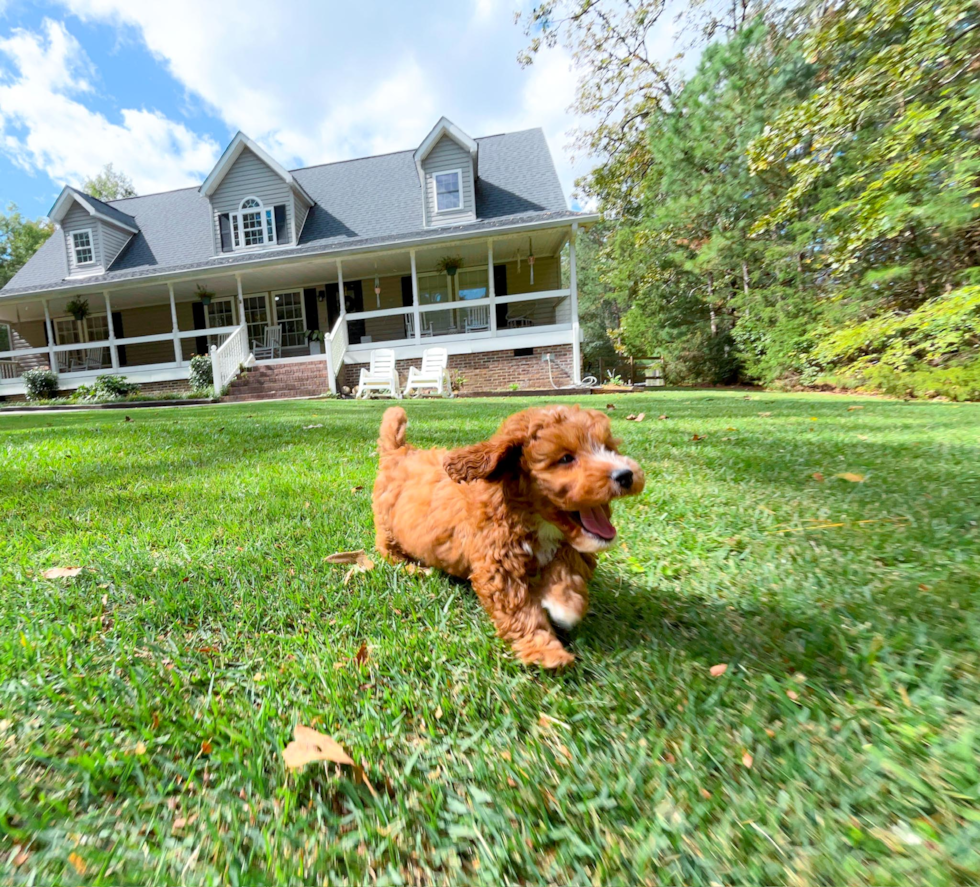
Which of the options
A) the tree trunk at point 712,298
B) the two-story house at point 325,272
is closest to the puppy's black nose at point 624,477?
the two-story house at point 325,272

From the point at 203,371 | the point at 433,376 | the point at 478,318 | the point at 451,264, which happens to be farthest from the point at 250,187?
the point at 433,376

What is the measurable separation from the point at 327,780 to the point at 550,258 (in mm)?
18922

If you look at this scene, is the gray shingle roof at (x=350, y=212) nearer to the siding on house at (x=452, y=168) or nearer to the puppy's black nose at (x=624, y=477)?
the siding on house at (x=452, y=168)

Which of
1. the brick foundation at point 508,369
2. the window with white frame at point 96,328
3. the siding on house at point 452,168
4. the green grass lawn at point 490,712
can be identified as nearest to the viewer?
the green grass lawn at point 490,712

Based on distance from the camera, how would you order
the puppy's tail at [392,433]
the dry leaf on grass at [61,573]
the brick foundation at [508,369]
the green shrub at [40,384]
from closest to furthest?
1. the dry leaf on grass at [61,573]
2. the puppy's tail at [392,433]
3. the brick foundation at [508,369]
4. the green shrub at [40,384]

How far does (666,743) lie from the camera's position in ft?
3.59

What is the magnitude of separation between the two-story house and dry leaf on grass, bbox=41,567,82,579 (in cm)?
A: 1293

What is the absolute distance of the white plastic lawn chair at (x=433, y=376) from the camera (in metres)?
13.3

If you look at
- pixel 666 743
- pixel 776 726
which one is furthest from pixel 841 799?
pixel 666 743

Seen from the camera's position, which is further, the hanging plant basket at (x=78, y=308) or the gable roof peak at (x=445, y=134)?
the hanging plant basket at (x=78, y=308)

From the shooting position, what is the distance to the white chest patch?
4.90ft

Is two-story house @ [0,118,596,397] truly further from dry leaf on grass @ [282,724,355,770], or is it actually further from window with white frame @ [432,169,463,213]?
dry leaf on grass @ [282,724,355,770]

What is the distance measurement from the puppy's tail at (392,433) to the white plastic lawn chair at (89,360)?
858 inches

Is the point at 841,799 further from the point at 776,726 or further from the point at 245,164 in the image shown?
the point at 245,164
